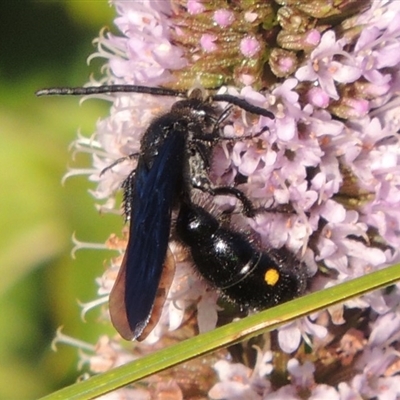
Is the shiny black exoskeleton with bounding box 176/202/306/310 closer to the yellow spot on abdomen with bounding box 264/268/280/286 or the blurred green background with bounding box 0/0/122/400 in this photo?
the yellow spot on abdomen with bounding box 264/268/280/286

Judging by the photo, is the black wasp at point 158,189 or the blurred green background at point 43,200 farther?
the blurred green background at point 43,200

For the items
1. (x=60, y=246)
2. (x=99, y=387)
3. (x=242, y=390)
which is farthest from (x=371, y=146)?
(x=60, y=246)

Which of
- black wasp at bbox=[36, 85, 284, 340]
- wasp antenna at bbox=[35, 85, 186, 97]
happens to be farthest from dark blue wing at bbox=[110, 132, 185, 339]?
wasp antenna at bbox=[35, 85, 186, 97]

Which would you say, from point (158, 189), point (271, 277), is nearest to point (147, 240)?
point (158, 189)

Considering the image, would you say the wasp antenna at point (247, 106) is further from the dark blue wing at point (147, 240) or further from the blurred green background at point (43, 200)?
the blurred green background at point (43, 200)

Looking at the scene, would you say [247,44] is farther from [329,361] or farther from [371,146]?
[329,361]

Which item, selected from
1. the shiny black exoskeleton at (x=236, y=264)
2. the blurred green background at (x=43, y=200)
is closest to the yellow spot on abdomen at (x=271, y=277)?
the shiny black exoskeleton at (x=236, y=264)

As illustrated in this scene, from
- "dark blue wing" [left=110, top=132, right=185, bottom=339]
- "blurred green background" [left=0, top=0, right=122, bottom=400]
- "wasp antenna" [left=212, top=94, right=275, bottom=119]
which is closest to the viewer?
"dark blue wing" [left=110, top=132, right=185, bottom=339]
